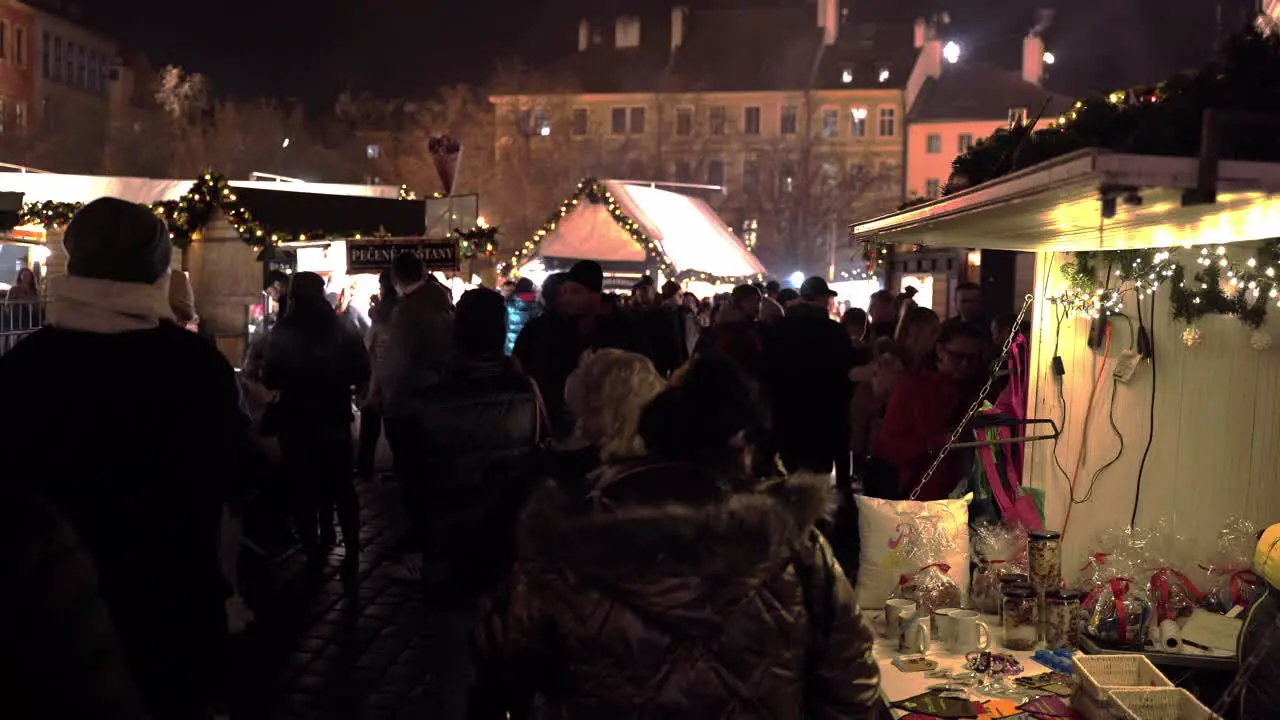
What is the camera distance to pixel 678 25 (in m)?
73.4

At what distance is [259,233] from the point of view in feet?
45.3

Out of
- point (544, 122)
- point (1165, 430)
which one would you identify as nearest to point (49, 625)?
point (1165, 430)

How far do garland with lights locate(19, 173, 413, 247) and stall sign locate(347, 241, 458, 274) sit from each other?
121 cm

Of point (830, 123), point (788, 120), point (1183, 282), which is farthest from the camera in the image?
point (830, 123)

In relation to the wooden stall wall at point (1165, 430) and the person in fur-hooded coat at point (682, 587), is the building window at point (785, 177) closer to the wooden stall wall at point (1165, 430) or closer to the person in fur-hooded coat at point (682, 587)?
the wooden stall wall at point (1165, 430)

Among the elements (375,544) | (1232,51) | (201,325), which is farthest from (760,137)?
(1232,51)

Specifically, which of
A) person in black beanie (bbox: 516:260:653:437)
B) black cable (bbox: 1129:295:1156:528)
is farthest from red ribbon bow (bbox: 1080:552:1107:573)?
person in black beanie (bbox: 516:260:653:437)

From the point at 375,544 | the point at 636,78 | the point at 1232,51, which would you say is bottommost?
the point at 375,544

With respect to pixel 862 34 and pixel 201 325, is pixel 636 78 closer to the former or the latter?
pixel 862 34

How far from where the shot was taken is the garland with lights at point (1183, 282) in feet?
16.3

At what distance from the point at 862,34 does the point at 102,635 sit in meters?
74.7

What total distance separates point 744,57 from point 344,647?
68.8m

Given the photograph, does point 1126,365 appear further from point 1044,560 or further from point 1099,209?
point 1099,209

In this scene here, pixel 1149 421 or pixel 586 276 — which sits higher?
pixel 586 276
